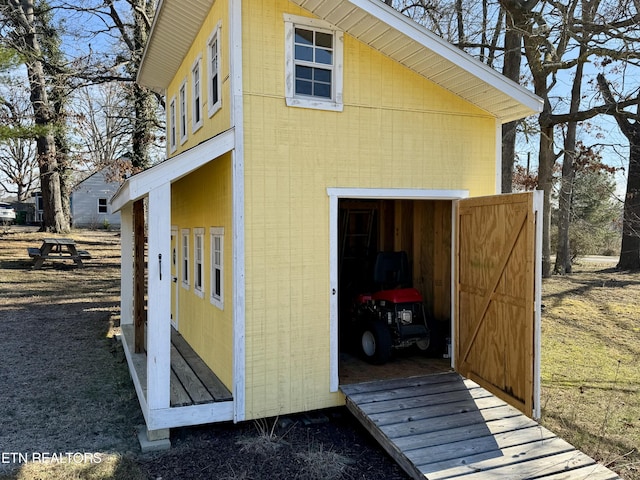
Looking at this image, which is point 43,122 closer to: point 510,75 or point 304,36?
point 510,75

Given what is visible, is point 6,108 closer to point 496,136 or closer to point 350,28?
point 350,28

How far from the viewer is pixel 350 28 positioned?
17.8 ft

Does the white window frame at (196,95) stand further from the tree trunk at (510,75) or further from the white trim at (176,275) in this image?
the tree trunk at (510,75)

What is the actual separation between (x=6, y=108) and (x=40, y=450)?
16.4 m

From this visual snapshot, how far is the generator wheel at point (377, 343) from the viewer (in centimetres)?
633

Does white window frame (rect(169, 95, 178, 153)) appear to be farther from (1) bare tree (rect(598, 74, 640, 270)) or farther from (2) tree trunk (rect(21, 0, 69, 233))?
(1) bare tree (rect(598, 74, 640, 270))

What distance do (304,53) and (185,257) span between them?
425cm

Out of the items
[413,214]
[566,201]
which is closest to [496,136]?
[413,214]

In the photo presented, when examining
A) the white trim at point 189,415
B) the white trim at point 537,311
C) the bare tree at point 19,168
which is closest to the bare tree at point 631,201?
the white trim at point 537,311

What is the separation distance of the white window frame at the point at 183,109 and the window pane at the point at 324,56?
10.7 ft

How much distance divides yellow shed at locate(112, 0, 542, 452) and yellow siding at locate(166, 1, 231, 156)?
55mm

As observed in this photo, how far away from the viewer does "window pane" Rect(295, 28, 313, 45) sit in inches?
211

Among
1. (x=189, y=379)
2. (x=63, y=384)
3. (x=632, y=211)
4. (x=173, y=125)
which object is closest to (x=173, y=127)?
(x=173, y=125)

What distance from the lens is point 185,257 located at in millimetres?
8234
